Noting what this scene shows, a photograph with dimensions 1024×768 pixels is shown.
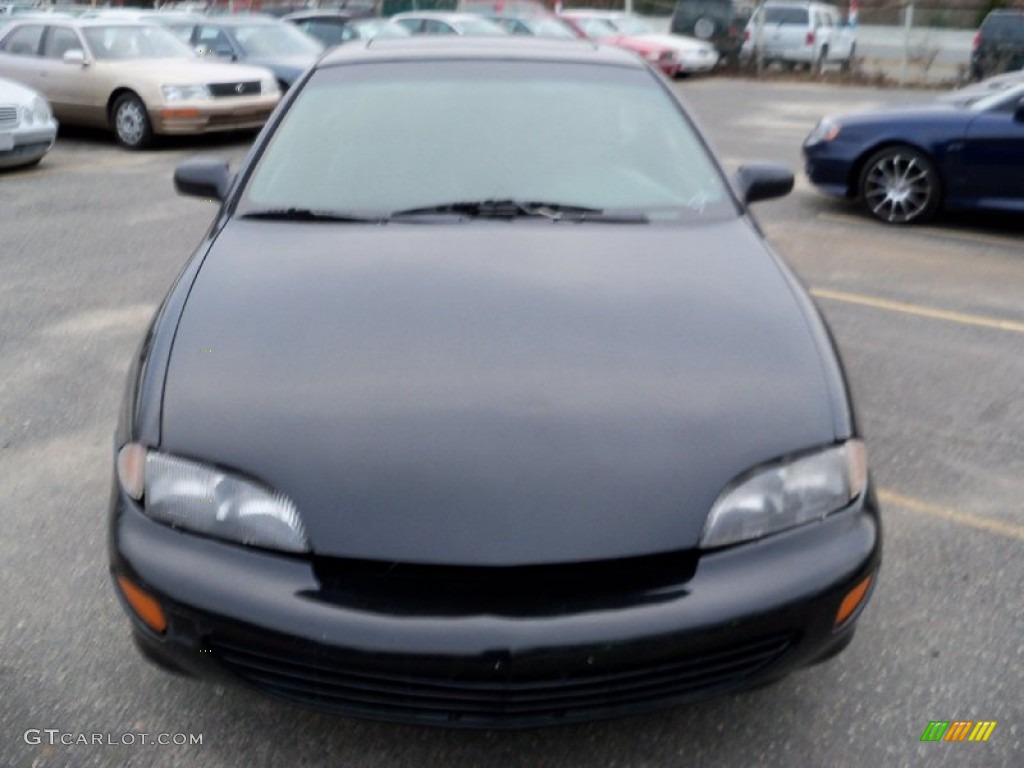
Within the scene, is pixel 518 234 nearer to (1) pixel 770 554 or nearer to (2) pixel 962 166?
(1) pixel 770 554

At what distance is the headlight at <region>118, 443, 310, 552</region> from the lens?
7.06ft

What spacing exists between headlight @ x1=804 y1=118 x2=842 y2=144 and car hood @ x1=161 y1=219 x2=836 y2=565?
5906mm

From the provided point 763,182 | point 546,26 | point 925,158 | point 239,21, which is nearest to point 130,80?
point 239,21

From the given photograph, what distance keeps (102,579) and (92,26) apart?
11106 mm

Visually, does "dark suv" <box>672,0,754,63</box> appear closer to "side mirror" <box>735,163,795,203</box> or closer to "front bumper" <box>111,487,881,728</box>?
"side mirror" <box>735,163,795,203</box>

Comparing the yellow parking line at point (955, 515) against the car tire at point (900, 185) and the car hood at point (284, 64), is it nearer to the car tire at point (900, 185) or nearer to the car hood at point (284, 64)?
the car tire at point (900, 185)

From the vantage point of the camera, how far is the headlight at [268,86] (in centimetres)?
1245

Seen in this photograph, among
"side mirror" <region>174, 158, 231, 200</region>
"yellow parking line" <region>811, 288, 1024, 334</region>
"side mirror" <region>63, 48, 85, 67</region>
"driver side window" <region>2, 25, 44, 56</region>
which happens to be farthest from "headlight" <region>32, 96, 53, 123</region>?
"yellow parking line" <region>811, 288, 1024, 334</region>

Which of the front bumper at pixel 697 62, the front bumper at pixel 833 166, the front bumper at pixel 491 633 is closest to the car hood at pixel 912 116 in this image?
the front bumper at pixel 833 166

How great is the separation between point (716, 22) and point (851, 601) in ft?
81.7

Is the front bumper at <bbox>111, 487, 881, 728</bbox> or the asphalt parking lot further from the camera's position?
the asphalt parking lot

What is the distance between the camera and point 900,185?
827 centimetres

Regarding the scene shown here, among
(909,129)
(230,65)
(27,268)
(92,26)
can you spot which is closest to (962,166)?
(909,129)
